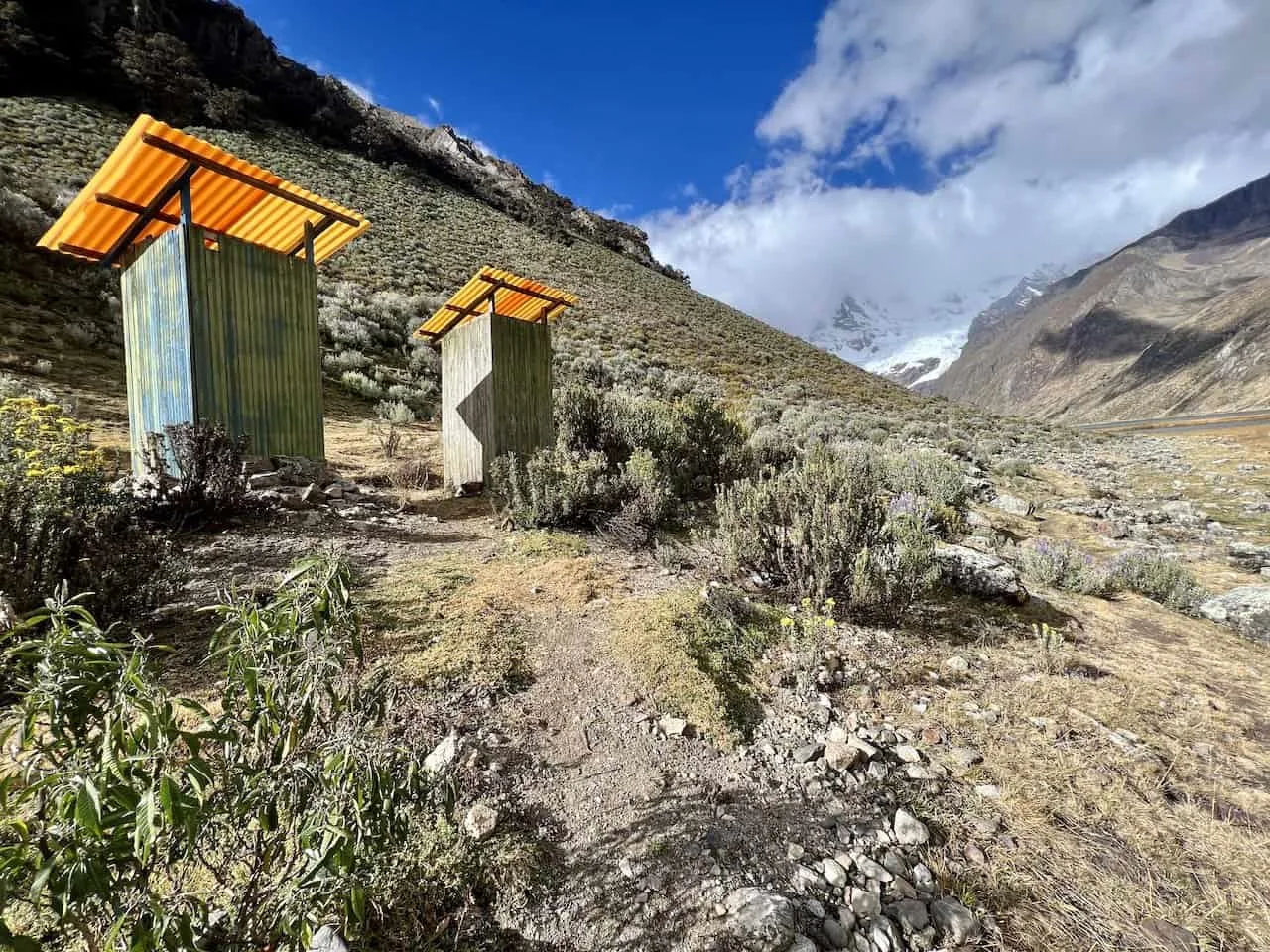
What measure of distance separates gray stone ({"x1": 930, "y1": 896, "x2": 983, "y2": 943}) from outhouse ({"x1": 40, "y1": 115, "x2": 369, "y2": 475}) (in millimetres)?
6357

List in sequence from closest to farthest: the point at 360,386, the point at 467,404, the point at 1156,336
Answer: the point at 467,404
the point at 360,386
the point at 1156,336

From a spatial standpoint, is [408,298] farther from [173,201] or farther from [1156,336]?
[1156,336]

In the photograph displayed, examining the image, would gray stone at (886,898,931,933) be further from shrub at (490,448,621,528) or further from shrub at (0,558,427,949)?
shrub at (490,448,621,528)

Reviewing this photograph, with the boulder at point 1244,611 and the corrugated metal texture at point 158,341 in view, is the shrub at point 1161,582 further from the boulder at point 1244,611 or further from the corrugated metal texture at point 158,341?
the corrugated metal texture at point 158,341

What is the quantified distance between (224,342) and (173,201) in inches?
66.2

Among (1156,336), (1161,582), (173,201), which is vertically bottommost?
(1161,582)

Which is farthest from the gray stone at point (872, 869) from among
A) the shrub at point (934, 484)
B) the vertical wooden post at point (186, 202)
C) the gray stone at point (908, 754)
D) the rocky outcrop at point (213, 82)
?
the rocky outcrop at point (213, 82)

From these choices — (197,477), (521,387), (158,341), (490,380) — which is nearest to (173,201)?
(158,341)

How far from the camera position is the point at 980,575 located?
14.2ft

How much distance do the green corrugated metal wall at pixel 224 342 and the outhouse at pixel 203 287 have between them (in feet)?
0.04

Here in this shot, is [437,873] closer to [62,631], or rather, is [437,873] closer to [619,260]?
[62,631]

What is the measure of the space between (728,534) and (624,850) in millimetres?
2646

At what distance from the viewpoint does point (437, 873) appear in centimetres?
166

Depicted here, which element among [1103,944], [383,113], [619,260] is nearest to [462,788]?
[1103,944]
